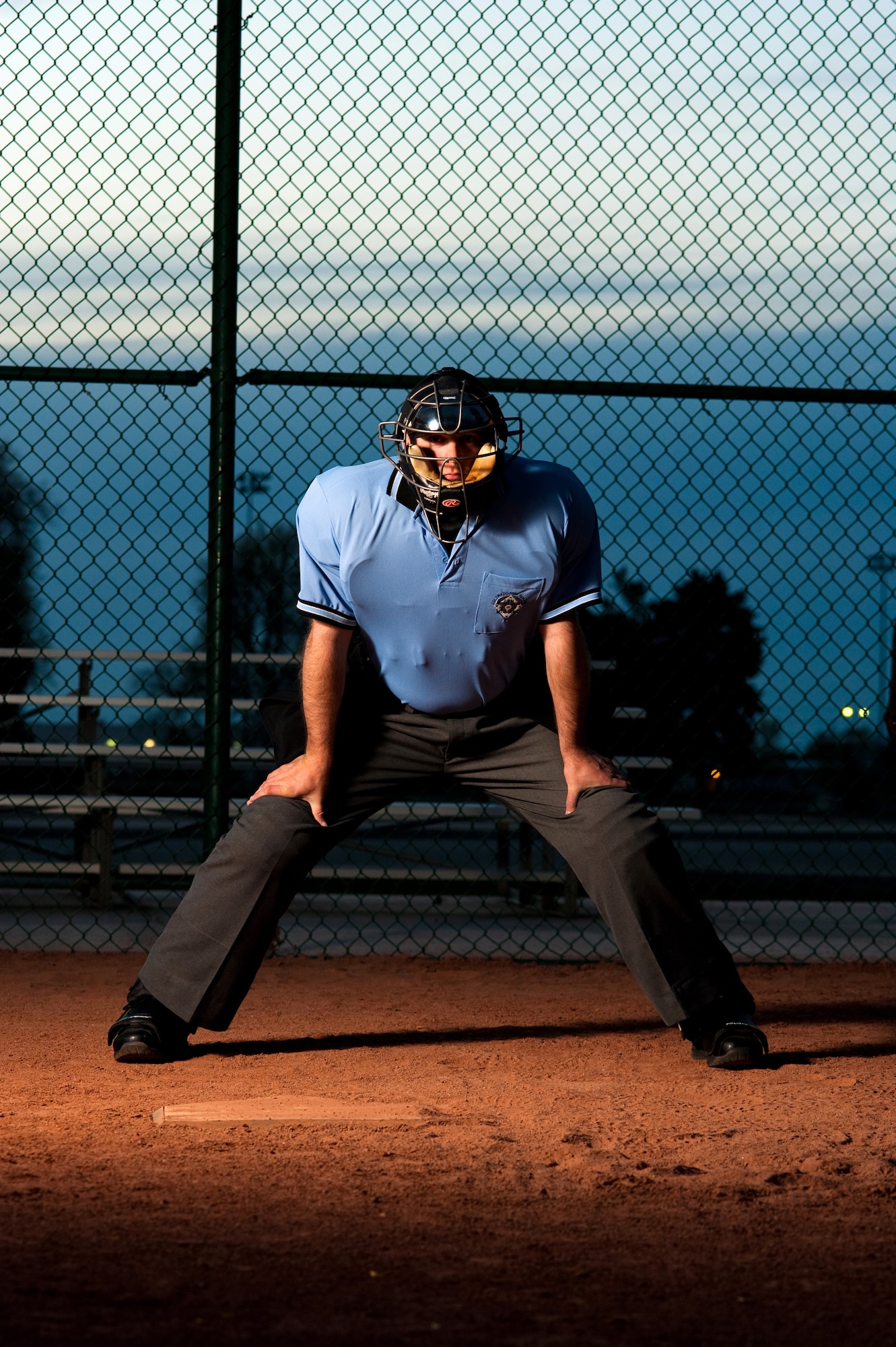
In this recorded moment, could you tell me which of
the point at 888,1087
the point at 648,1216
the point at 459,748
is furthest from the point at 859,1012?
the point at 648,1216

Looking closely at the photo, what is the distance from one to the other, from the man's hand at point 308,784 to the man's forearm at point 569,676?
2.21 ft

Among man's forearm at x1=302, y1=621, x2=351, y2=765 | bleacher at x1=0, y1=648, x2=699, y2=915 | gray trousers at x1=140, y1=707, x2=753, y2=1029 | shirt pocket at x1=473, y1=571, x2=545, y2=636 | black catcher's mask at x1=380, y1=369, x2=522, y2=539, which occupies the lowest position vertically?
bleacher at x1=0, y1=648, x2=699, y2=915

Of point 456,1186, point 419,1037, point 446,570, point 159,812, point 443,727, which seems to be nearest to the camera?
point 456,1186

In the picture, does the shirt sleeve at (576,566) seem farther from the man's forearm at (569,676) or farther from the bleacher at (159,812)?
the bleacher at (159,812)

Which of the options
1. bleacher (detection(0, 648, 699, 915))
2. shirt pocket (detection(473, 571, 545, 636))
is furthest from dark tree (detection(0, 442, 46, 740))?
shirt pocket (detection(473, 571, 545, 636))

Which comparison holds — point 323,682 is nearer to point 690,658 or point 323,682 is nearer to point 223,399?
point 223,399

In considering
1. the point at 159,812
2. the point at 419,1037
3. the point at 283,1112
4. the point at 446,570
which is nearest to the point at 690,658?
the point at 159,812

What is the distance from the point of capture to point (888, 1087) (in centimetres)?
389

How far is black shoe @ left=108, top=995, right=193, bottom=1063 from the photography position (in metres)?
3.95

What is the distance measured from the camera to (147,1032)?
3941 millimetres

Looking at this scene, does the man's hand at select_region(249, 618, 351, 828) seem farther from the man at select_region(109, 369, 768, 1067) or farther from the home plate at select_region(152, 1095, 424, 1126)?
the home plate at select_region(152, 1095, 424, 1126)

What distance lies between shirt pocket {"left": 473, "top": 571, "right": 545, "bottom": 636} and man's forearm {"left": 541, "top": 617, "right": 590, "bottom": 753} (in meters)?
0.13

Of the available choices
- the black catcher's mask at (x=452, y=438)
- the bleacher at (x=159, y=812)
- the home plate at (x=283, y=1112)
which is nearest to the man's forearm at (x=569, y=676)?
the black catcher's mask at (x=452, y=438)

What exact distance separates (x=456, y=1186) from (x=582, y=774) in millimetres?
1267
